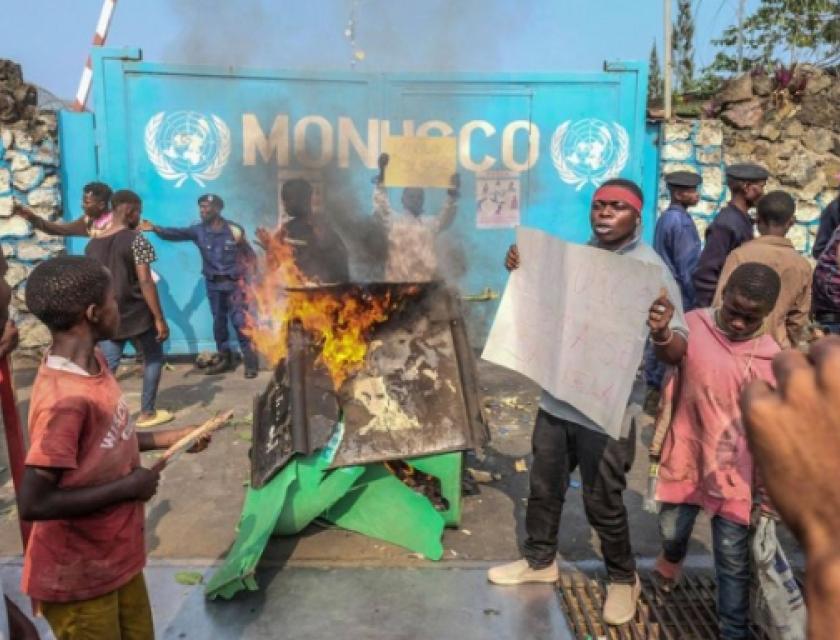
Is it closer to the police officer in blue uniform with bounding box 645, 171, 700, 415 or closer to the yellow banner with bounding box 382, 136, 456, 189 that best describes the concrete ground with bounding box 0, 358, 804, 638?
the police officer in blue uniform with bounding box 645, 171, 700, 415

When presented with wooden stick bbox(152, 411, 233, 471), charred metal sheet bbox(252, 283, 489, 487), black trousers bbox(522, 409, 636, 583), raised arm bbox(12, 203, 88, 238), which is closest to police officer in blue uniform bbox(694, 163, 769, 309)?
charred metal sheet bbox(252, 283, 489, 487)

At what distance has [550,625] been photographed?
10.4 ft

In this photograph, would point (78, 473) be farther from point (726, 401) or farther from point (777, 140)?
point (777, 140)

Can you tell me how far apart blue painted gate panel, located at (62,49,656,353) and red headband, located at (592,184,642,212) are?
4.66 meters

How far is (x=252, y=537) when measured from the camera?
3.47m

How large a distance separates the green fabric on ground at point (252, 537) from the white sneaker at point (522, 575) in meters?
1.18

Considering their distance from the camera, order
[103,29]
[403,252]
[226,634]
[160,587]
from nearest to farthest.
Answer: [226,634] → [160,587] → [403,252] → [103,29]

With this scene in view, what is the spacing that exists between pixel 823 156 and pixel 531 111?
3.55 meters

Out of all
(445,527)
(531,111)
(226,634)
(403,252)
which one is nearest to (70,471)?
(226,634)

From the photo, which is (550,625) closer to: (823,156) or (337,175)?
(337,175)

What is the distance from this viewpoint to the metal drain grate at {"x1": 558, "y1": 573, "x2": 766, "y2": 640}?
10.2ft

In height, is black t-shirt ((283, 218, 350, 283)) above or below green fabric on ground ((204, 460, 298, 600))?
above

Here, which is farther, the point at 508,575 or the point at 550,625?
the point at 508,575

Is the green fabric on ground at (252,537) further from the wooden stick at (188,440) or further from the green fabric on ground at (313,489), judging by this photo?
the wooden stick at (188,440)
